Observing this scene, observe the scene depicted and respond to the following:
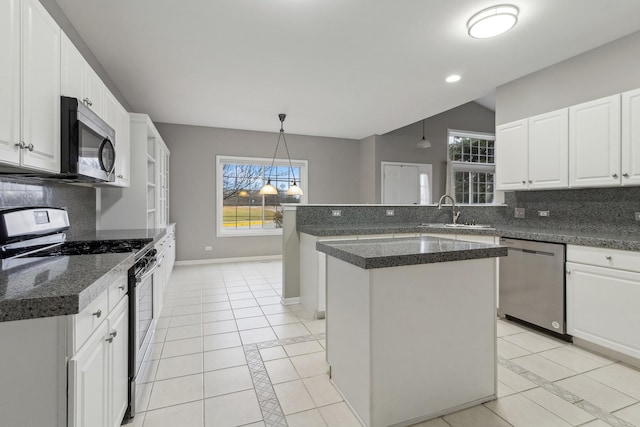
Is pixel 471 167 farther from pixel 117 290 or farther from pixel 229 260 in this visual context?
pixel 117 290

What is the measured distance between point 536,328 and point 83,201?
4.33 m

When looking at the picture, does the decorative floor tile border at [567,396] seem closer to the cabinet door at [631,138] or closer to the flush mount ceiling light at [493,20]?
the cabinet door at [631,138]

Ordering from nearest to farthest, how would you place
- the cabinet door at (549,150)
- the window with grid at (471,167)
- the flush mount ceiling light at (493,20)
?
the flush mount ceiling light at (493,20) < the cabinet door at (549,150) < the window with grid at (471,167)

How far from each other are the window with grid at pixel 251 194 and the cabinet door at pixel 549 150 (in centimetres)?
440

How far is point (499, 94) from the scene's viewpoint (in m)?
4.12

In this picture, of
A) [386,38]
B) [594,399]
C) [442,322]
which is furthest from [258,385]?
[386,38]

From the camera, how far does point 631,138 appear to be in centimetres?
259

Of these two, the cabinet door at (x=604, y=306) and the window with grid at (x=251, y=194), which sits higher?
the window with grid at (x=251, y=194)

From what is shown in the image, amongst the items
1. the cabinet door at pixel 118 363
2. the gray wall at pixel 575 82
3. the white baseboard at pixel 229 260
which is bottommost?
the white baseboard at pixel 229 260

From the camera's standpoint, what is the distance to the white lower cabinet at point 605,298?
2.19 metres

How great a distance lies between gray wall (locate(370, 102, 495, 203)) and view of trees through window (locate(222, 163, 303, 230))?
1.95m

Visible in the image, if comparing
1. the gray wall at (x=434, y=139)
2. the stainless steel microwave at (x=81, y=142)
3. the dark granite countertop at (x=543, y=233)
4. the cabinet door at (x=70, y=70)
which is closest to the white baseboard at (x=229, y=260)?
the gray wall at (x=434, y=139)

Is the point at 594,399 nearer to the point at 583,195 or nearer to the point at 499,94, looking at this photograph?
the point at 583,195

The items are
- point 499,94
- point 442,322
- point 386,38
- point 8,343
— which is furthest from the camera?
point 499,94
